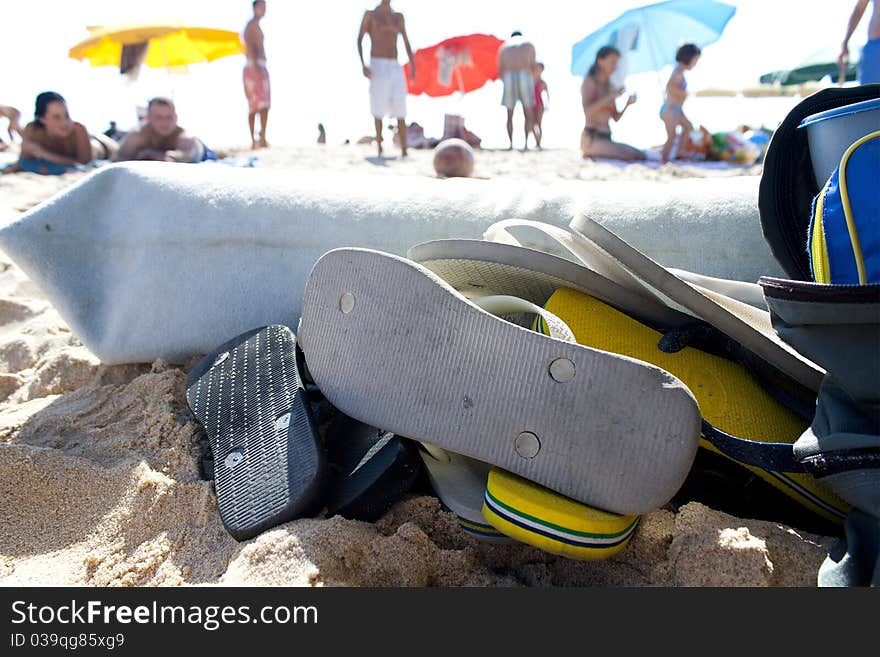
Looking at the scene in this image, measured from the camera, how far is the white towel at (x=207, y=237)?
1530 millimetres

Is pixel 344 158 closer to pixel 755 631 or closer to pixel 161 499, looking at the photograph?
pixel 161 499

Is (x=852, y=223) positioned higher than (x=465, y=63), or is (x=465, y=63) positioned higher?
(x=465, y=63)

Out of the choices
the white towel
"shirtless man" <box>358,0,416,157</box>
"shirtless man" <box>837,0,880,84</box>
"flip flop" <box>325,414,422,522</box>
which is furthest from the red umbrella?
"flip flop" <box>325,414,422,522</box>

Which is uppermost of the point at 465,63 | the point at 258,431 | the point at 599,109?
the point at 465,63

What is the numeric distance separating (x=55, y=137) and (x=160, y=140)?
74cm

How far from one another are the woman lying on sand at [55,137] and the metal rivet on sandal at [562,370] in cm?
498

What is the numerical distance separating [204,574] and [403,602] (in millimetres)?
302

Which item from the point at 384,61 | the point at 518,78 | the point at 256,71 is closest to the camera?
the point at 384,61

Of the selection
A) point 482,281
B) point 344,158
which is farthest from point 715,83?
point 482,281

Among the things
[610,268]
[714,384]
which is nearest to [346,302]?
[610,268]

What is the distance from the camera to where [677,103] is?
19.3 ft

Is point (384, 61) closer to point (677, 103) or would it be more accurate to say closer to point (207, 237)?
point (677, 103)

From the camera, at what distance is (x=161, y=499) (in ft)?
3.50

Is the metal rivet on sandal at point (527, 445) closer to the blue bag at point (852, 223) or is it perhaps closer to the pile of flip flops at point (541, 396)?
the pile of flip flops at point (541, 396)
